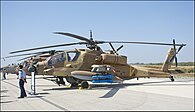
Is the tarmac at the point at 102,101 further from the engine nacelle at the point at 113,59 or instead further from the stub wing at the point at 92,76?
the engine nacelle at the point at 113,59

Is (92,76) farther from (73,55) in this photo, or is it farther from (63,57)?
(63,57)

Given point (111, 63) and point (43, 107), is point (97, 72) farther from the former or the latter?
point (43, 107)

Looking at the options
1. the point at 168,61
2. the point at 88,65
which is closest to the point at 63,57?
the point at 88,65

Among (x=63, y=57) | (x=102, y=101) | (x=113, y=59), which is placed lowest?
(x=102, y=101)

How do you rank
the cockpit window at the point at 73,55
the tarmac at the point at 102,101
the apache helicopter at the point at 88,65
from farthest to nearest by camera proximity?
the cockpit window at the point at 73,55
the apache helicopter at the point at 88,65
the tarmac at the point at 102,101

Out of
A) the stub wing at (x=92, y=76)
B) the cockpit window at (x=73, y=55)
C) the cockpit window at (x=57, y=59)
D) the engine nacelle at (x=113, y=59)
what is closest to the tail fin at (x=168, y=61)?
the engine nacelle at (x=113, y=59)

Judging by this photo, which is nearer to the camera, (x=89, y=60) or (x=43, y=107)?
(x=43, y=107)

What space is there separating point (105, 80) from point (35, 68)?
5032mm

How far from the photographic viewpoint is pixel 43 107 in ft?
31.7

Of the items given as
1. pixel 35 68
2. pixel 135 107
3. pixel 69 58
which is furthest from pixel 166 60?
pixel 135 107

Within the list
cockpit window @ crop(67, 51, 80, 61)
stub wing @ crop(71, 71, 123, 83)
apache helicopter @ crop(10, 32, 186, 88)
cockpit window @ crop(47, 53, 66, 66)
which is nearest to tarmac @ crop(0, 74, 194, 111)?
stub wing @ crop(71, 71, 123, 83)

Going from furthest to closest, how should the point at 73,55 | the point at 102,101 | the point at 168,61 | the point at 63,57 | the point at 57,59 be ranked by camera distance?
the point at 168,61
the point at 73,55
the point at 63,57
the point at 57,59
the point at 102,101

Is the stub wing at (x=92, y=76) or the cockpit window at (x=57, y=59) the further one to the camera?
the cockpit window at (x=57, y=59)

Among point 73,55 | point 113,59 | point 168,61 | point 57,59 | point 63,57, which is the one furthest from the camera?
point 168,61
